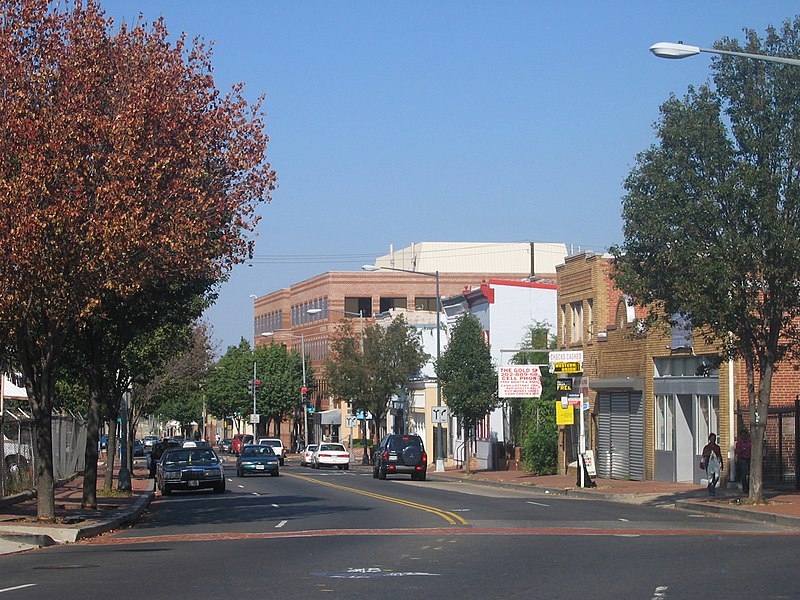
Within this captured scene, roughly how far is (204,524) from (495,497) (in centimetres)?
1278

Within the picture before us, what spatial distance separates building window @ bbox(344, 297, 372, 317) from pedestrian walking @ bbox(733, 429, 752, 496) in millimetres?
69453

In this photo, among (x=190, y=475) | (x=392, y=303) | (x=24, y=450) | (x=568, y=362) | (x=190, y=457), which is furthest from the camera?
(x=392, y=303)

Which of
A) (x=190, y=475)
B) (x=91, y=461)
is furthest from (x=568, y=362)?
(x=91, y=461)

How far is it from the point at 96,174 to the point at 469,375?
37111 mm

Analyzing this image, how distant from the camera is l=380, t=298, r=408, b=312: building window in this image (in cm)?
10475

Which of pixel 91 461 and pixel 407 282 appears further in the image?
pixel 407 282

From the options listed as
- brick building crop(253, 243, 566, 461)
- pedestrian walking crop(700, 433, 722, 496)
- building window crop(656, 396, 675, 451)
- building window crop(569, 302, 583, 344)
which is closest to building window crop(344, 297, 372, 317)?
brick building crop(253, 243, 566, 461)

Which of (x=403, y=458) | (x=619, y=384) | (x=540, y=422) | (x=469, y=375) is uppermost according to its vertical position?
(x=469, y=375)

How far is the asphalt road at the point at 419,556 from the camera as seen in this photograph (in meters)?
13.2

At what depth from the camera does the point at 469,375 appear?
185 ft

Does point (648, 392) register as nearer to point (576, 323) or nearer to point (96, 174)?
point (576, 323)

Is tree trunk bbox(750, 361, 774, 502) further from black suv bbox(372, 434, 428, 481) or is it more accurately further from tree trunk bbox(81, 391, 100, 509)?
black suv bbox(372, 434, 428, 481)

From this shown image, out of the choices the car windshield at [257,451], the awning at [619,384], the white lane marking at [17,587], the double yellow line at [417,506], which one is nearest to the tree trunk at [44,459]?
the double yellow line at [417,506]

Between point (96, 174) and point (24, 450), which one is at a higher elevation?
point (96, 174)
